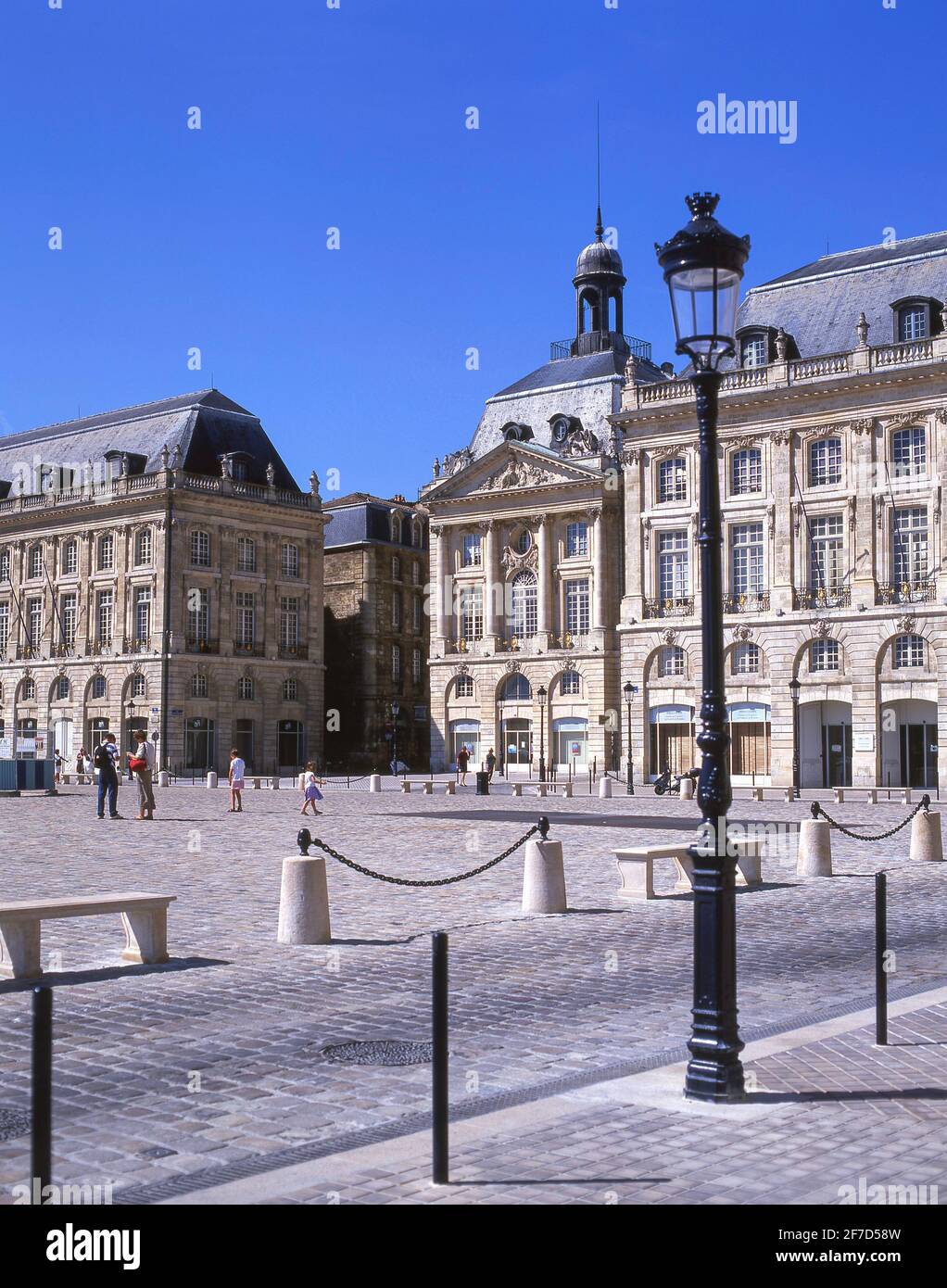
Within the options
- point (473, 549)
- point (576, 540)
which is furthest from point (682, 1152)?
point (473, 549)

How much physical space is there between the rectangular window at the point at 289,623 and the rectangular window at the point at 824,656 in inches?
1297

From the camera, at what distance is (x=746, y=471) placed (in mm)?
58500

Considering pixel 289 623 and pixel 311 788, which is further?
pixel 289 623

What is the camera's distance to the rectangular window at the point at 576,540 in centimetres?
6894

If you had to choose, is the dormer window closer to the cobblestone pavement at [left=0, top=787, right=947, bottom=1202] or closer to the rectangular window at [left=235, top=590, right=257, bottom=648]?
the rectangular window at [left=235, top=590, right=257, bottom=648]

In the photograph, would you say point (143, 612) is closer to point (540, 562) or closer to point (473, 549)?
point (473, 549)

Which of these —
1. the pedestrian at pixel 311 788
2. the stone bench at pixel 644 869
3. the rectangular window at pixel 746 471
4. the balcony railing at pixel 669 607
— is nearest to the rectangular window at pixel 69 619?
the balcony railing at pixel 669 607

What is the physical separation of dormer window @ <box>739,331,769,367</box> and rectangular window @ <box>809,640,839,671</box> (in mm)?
11592

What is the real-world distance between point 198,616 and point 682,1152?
70.8 m

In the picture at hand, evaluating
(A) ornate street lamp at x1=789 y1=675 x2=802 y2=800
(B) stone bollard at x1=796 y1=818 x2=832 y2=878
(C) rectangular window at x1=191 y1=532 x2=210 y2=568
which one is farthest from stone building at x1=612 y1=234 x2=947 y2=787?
(B) stone bollard at x1=796 y1=818 x2=832 y2=878

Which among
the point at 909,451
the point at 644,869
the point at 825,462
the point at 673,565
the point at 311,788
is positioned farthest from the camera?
the point at 673,565

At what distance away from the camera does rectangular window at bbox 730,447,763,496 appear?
5816cm

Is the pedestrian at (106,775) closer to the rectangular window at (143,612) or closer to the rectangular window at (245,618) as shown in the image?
the rectangular window at (143,612)

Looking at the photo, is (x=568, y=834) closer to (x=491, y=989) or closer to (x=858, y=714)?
(x=491, y=989)
